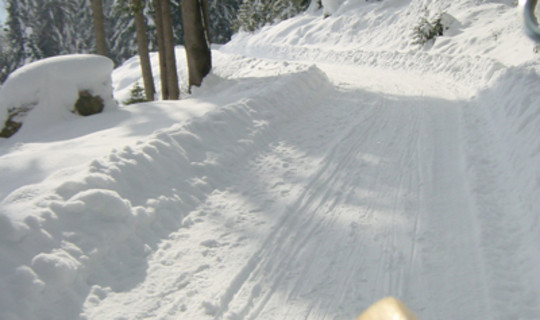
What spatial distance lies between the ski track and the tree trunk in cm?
640

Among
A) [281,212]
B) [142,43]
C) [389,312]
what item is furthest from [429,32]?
[389,312]

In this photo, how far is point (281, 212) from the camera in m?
4.42

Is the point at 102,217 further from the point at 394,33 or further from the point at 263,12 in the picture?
the point at 263,12

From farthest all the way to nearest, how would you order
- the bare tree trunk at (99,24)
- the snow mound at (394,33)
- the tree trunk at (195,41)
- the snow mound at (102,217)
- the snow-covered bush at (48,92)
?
1. the bare tree trunk at (99,24)
2. the snow mound at (394,33)
3. the tree trunk at (195,41)
4. the snow-covered bush at (48,92)
5. the snow mound at (102,217)

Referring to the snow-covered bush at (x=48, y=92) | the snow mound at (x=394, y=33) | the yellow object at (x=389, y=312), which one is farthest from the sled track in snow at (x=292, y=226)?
the snow mound at (x=394, y=33)

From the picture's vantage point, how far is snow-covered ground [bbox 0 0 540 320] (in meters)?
3.12

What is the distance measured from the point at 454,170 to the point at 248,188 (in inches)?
99.4

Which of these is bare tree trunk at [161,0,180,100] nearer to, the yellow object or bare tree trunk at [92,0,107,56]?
bare tree trunk at [92,0,107,56]

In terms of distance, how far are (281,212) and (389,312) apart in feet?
10.2

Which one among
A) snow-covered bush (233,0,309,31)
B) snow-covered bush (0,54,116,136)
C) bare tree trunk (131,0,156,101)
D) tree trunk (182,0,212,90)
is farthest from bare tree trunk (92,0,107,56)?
snow-covered bush (233,0,309,31)

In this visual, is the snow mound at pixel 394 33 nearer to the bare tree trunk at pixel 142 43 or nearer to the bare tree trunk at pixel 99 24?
the bare tree trunk at pixel 142 43

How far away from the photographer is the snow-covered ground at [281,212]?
312 cm

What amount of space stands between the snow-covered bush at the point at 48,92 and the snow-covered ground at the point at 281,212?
1.79 feet

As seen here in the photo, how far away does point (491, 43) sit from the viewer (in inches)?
514
